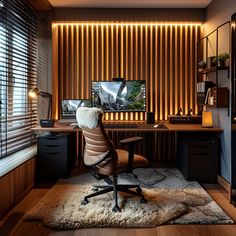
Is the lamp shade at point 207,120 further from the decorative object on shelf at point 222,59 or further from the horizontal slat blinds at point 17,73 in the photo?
the horizontal slat blinds at point 17,73

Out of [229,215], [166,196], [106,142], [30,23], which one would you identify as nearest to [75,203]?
[106,142]

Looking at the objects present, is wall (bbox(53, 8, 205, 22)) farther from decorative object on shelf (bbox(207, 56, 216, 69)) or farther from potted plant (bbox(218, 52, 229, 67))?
potted plant (bbox(218, 52, 229, 67))

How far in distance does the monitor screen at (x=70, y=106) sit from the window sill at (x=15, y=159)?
684mm

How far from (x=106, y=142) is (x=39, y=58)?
88.7 inches

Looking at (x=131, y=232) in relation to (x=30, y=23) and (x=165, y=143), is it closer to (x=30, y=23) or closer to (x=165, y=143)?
(x=165, y=143)

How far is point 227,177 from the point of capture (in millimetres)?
3428

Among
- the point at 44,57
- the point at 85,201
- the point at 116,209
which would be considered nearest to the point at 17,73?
the point at 44,57

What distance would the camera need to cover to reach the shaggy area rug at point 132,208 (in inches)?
97.7

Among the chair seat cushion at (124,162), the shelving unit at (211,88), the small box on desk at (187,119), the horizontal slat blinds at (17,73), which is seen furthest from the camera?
the small box on desk at (187,119)

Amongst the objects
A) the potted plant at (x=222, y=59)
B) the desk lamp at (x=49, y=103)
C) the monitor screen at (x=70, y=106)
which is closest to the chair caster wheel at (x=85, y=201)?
the desk lamp at (x=49, y=103)

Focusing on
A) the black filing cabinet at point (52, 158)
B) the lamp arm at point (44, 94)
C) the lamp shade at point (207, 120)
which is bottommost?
the black filing cabinet at point (52, 158)

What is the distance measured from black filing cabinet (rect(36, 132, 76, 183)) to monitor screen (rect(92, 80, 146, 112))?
88cm

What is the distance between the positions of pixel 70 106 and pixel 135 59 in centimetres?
129

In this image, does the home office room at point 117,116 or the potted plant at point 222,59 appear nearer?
the home office room at point 117,116
